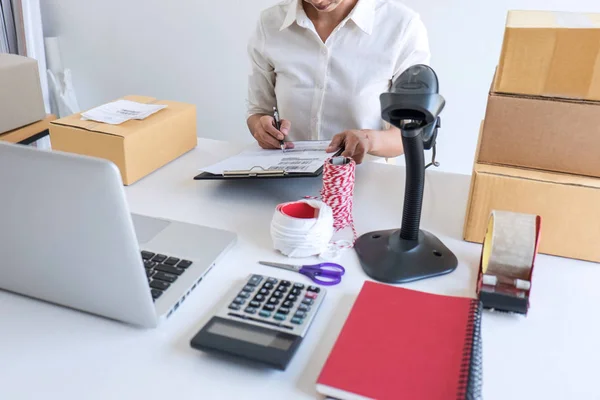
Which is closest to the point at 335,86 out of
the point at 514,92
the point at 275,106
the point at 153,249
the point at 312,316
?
the point at 275,106

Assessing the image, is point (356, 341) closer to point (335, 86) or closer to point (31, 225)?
point (31, 225)

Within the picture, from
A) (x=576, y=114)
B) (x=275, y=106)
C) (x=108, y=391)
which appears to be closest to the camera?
(x=108, y=391)

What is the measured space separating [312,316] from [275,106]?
1029mm

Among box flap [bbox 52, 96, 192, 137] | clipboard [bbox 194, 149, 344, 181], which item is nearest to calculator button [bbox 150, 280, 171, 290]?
clipboard [bbox 194, 149, 344, 181]

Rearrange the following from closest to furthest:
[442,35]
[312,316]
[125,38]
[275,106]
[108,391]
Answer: [108,391] → [312,316] → [275,106] → [442,35] → [125,38]

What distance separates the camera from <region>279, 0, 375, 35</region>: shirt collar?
1.41 meters

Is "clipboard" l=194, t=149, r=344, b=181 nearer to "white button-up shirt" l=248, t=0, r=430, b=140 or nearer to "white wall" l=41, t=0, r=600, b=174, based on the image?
"white button-up shirt" l=248, t=0, r=430, b=140

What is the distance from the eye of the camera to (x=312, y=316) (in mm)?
714

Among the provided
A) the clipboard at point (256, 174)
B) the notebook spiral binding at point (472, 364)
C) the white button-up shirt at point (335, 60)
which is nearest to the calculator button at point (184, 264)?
the clipboard at point (256, 174)

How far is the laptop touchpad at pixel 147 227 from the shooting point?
0.91 m

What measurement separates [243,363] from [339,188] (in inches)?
16.0

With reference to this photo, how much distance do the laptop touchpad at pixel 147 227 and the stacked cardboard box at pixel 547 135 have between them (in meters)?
0.55

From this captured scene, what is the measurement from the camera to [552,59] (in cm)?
85


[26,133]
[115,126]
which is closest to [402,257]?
[115,126]
